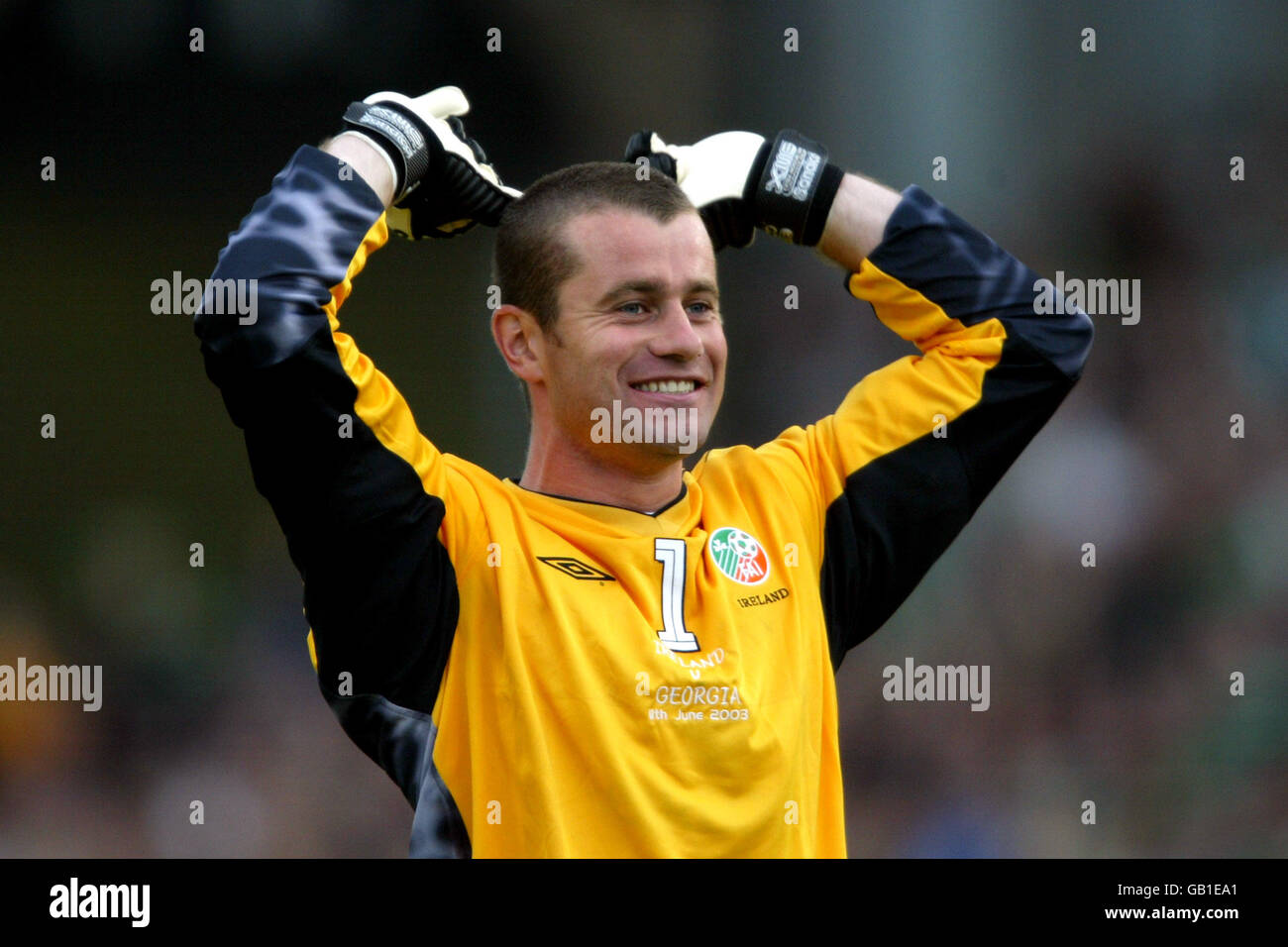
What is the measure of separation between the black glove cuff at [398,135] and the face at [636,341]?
12.2 inches

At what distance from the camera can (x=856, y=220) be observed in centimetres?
316

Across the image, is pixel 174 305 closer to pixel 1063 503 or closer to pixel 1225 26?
pixel 1063 503

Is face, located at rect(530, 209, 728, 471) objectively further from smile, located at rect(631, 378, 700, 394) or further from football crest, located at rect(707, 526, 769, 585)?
football crest, located at rect(707, 526, 769, 585)

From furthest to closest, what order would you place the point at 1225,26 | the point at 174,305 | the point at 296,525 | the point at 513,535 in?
the point at 1225,26 < the point at 174,305 < the point at 513,535 < the point at 296,525

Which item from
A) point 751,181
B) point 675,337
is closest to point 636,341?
point 675,337

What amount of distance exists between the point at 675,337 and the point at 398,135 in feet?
2.10

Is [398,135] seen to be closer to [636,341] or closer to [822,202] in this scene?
[636,341]

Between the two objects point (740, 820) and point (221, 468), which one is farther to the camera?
point (221, 468)

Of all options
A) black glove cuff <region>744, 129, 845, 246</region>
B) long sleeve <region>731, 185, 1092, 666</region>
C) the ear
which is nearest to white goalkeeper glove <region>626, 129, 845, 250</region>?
black glove cuff <region>744, 129, 845, 246</region>

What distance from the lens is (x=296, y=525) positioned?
2553 mm

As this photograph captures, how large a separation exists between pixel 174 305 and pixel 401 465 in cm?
358

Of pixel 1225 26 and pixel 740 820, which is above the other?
pixel 1225 26

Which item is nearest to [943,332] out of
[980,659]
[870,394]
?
[870,394]

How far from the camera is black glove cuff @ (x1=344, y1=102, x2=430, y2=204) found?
283 centimetres
